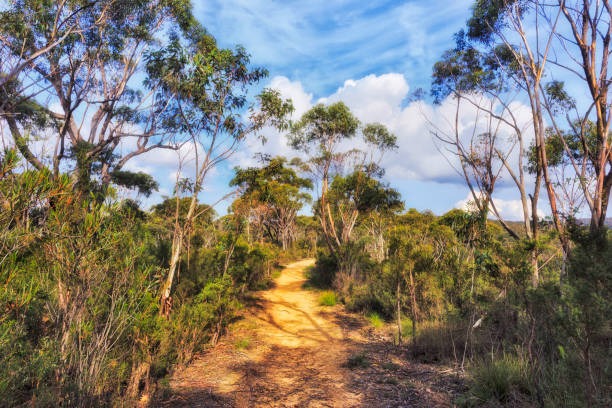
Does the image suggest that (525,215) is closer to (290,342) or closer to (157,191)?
(290,342)

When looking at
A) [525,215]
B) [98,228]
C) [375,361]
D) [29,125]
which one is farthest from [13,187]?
[29,125]

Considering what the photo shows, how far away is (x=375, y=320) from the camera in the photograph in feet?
26.9

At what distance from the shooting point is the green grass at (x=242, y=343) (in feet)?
21.3

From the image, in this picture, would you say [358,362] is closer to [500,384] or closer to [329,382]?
[329,382]

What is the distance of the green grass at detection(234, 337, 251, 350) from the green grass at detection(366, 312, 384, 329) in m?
3.20

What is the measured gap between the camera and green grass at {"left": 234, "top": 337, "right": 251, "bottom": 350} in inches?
255

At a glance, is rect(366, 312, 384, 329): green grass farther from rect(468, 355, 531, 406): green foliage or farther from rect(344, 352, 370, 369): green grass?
rect(468, 355, 531, 406): green foliage

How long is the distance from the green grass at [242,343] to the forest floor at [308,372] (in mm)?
A: 21

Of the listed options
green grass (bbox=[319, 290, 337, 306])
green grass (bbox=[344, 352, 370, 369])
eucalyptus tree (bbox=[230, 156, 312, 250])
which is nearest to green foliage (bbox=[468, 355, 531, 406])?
green grass (bbox=[344, 352, 370, 369])

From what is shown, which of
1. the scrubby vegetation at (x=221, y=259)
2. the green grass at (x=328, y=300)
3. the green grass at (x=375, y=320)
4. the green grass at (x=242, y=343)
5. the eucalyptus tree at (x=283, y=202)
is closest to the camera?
the scrubby vegetation at (x=221, y=259)

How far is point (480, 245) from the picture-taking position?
6.48 meters

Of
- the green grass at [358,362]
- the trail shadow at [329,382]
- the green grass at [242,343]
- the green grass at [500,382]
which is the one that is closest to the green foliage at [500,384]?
the green grass at [500,382]

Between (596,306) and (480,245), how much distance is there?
407 centimetres

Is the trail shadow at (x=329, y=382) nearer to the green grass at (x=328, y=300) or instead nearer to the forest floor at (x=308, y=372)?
the forest floor at (x=308, y=372)
